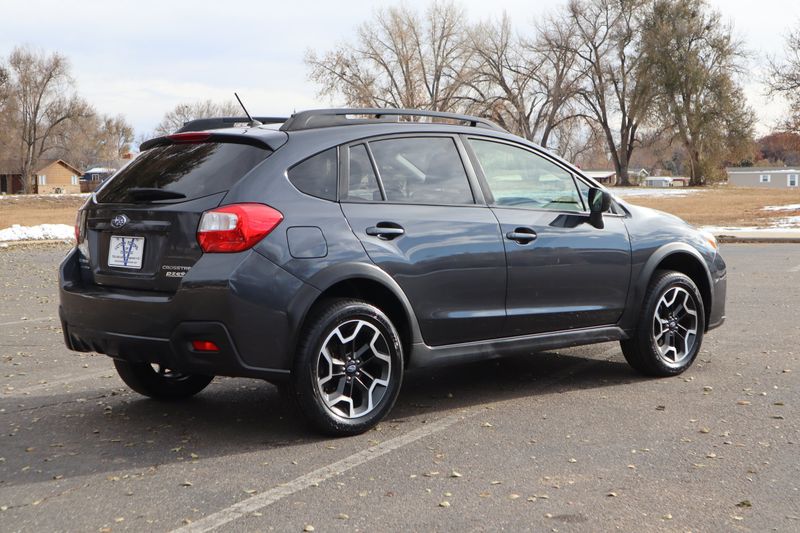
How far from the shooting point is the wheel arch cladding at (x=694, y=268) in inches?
262

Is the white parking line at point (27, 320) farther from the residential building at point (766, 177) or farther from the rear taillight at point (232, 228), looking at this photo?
the residential building at point (766, 177)

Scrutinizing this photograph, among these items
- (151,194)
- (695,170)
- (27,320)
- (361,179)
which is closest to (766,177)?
(695,170)

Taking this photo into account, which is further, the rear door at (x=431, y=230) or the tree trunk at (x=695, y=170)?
the tree trunk at (x=695, y=170)

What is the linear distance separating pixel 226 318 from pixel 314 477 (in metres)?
0.89

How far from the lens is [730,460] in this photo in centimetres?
453

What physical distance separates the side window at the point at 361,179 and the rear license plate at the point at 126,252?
1.14 metres

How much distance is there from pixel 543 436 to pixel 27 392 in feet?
11.2

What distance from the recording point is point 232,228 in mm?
4668

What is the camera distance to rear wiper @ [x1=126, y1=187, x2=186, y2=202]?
4.93 meters

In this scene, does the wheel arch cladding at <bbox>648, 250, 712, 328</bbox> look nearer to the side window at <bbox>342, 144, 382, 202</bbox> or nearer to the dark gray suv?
the dark gray suv

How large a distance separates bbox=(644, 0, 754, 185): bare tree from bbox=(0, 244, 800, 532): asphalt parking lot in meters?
65.7

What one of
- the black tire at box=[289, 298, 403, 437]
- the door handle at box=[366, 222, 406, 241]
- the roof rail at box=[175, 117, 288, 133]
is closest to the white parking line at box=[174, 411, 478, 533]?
the black tire at box=[289, 298, 403, 437]

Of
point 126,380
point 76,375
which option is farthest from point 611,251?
point 76,375

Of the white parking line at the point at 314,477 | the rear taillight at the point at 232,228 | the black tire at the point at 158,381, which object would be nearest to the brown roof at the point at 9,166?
the black tire at the point at 158,381
